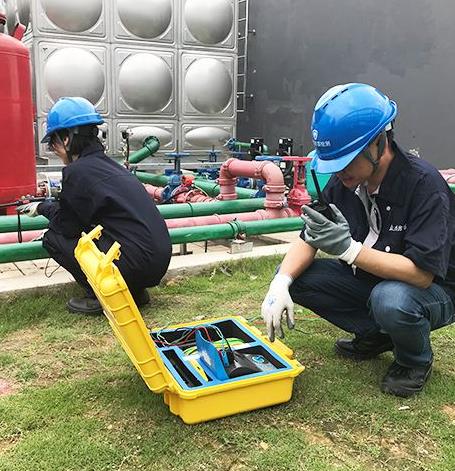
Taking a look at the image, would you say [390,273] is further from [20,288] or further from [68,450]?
[20,288]

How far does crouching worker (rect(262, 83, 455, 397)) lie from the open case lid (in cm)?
46

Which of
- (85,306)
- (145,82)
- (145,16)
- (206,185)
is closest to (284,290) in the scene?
(85,306)

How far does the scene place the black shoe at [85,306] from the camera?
2.92m

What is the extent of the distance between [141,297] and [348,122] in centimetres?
164

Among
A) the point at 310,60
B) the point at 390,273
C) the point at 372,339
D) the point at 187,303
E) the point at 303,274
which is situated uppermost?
the point at 310,60

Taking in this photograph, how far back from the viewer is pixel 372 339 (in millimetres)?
2324

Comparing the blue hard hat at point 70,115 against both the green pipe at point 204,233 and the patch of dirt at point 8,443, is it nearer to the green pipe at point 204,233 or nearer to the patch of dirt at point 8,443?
the green pipe at point 204,233

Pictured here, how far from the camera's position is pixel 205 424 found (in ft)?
6.17

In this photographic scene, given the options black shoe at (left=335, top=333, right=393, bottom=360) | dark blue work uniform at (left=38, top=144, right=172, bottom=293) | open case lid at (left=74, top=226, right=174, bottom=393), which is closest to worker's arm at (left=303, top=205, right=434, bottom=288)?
black shoe at (left=335, top=333, right=393, bottom=360)

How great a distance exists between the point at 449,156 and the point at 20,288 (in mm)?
4882

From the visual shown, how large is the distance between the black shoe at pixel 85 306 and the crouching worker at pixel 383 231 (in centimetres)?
119

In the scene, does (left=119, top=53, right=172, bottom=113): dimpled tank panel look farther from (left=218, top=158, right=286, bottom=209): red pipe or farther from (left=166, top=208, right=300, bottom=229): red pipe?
(left=166, top=208, right=300, bottom=229): red pipe

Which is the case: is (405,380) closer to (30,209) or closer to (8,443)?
(8,443)

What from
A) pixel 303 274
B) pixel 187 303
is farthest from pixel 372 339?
pixel 187 303
